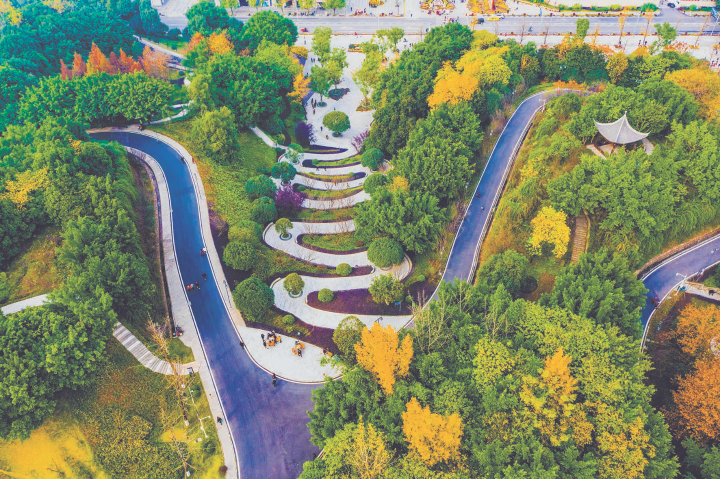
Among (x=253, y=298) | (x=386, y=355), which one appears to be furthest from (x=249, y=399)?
(x=386, y=355)

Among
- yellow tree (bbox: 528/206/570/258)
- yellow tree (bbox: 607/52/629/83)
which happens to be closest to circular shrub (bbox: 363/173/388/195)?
yellow tree (bbox: 528/206/570/258)

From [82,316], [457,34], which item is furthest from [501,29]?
[82,316]

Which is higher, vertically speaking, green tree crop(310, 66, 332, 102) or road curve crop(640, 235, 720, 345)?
green tree crop(310, 66, 332, 102)

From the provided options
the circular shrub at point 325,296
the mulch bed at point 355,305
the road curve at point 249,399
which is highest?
the circular shrub at point 325,296

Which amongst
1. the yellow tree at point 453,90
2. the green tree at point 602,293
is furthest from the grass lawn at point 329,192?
the green tree at point 602,293

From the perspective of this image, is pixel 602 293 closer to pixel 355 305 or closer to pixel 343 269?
pixel 355 305

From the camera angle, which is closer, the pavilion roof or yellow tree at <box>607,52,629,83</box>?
the pavilion roof

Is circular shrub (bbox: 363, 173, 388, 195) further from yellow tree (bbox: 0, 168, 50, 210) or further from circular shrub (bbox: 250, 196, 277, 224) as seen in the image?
yellow tree (bbox: 0, 168, 50, 210)

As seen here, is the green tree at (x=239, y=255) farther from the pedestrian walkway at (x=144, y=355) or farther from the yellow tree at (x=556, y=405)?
the yellow tree at (x=556, y=405)
